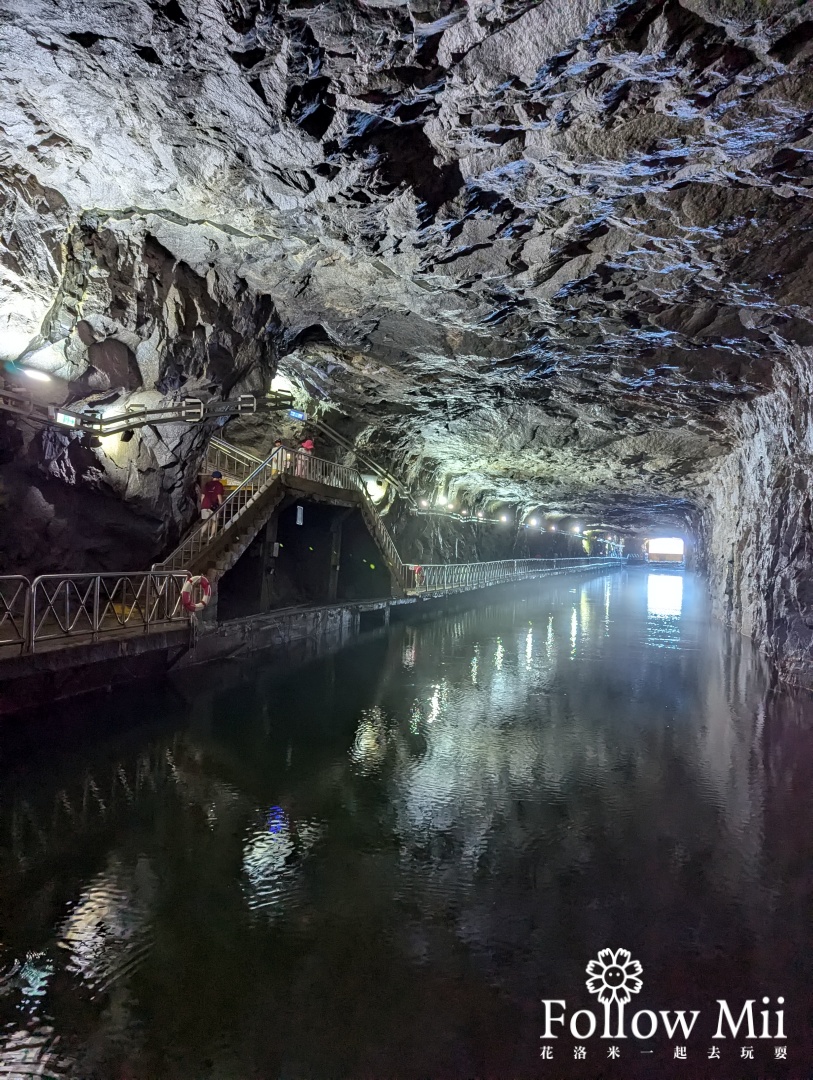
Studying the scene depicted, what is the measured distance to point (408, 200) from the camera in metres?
10.2

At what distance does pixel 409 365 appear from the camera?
18000 mm

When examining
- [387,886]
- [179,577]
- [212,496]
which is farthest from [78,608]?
[387,886]

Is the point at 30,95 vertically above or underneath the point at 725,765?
above

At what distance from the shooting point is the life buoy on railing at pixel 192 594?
1252 cm

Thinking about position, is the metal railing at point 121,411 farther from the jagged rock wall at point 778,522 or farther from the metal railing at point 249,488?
the jagged rock wall at point 778,522

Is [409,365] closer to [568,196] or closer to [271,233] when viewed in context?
[271,233]

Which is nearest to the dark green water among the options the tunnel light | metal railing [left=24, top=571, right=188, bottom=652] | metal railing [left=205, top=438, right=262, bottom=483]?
metal railing [left=24, top=571, right=188, bottom=652]

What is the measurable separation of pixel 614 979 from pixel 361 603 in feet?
54.0

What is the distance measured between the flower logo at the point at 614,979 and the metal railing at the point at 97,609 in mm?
7819

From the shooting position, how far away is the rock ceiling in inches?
282

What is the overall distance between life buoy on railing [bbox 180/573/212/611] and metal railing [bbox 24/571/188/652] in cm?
20

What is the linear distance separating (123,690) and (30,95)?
27.8 feet

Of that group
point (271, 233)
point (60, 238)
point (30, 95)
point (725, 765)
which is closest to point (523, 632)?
point (725, 765)

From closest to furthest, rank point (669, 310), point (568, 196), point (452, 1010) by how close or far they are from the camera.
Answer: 1. point (452, 1010)
2. point (568, 196)
3. point (669, 310)
